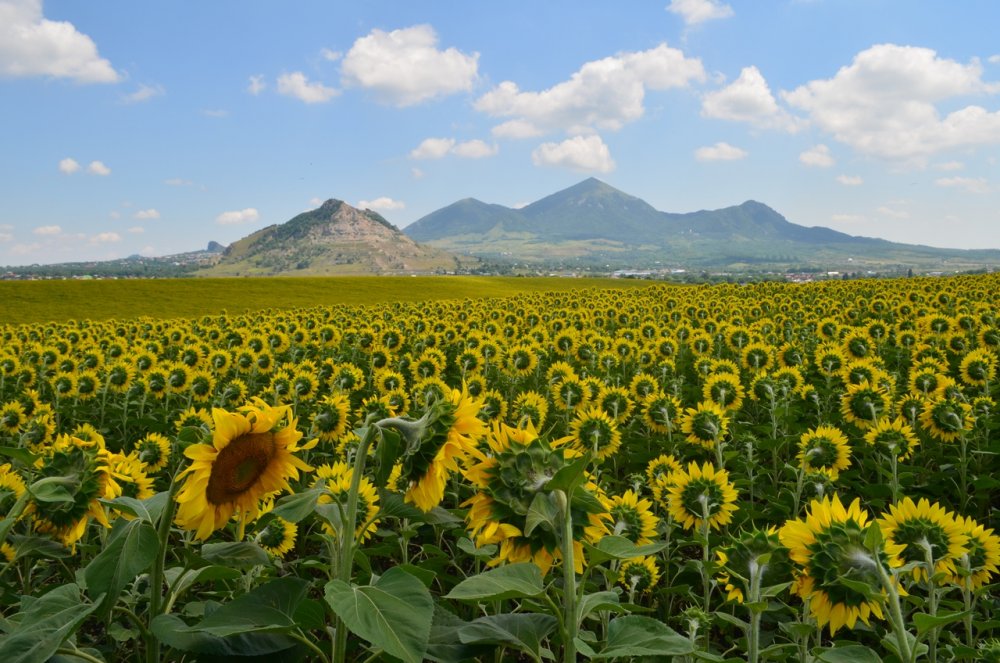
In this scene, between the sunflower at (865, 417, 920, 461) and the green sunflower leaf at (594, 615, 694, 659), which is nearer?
the green sunflower leaf at (594, 615, 694, 659)

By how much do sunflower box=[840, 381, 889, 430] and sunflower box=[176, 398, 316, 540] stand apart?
17.6ft

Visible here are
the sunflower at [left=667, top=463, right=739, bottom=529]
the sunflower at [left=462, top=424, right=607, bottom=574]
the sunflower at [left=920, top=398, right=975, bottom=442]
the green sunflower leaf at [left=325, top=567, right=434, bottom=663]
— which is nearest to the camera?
the green sunflower leaf at [left=325, top=567, right=434, bottom=663]

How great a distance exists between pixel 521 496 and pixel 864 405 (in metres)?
5.21

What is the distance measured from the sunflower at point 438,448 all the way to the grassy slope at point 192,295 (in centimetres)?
3752

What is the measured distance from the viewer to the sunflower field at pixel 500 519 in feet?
→ 5.16

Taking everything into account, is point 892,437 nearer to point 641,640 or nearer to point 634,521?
point 634,521

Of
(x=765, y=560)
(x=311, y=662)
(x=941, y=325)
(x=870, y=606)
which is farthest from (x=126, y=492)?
(x=941, y=325)

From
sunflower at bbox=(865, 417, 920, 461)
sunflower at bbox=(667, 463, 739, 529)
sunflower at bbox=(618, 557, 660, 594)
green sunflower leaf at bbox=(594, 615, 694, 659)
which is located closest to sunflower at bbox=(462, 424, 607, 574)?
green sunflower leaf at bbox=(594, 615, 694, 659)

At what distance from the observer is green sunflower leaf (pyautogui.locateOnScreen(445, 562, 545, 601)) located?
1.42 metres

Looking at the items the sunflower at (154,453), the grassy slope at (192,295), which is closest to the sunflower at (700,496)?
the sunflower at (154,453)

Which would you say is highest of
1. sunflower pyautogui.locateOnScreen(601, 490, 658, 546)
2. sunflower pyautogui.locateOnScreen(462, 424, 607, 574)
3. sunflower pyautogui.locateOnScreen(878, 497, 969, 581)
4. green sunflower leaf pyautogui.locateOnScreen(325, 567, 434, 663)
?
sunflower pyautogui.locateOnScreen(462, 424, 607, 574)

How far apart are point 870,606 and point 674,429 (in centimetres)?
444

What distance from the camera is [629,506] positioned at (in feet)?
10.7

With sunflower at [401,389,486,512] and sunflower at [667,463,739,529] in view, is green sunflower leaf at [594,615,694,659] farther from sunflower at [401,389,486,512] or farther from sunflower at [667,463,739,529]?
sunflower at [667,463,739,529]
